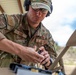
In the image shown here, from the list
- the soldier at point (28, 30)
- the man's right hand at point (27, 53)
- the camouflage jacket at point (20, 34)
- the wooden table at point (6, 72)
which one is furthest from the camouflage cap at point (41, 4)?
the wooden table at point (6, 72)

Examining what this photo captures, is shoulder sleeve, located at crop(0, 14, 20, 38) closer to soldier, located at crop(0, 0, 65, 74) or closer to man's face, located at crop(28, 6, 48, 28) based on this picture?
soldier, located at crop(0, 0, 65, 74)

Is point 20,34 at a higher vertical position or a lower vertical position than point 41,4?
lower

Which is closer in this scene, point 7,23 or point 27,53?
point 27,53

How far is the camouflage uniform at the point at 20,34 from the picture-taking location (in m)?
1.65

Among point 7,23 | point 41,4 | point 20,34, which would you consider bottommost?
point 20,34

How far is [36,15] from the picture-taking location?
69.6 inches

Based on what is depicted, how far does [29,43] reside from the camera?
5.82ft

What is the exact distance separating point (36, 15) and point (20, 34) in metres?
0.19

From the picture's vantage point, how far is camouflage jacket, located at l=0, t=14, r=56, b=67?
1655 mm

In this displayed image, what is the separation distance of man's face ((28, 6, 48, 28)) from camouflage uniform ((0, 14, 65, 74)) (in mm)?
52

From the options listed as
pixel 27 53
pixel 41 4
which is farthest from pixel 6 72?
pixel 41 4

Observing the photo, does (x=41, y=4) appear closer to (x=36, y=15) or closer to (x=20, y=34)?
(x=36, y=15)

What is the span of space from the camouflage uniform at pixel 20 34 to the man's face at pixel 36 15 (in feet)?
0.17

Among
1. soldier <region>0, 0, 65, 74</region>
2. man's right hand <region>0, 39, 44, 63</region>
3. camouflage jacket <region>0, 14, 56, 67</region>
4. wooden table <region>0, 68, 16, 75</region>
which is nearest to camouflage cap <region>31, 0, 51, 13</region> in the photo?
soldier <region>0, 0, 65, 74</region>
